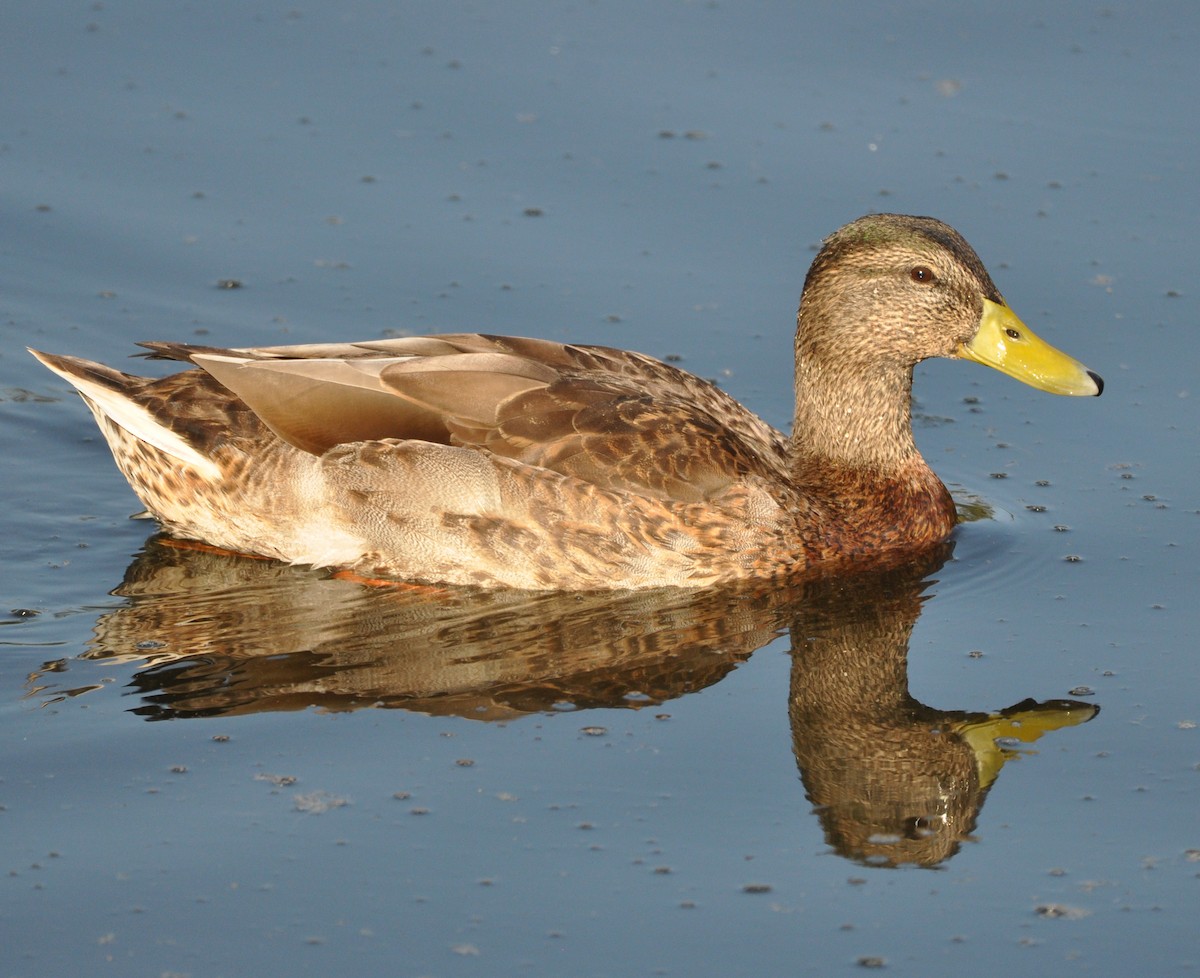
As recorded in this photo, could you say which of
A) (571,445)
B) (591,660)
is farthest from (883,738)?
(571,445)

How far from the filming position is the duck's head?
383 inches

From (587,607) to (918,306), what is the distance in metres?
2.26

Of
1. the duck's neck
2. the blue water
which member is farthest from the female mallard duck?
the blue water

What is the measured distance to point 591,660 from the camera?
879cm

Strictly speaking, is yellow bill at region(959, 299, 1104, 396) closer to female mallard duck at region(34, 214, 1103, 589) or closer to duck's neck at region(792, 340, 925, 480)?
female mallard duck at region(34, 214, 1103, 589)

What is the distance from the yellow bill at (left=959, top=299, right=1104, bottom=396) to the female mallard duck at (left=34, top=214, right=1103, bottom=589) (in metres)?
0.01

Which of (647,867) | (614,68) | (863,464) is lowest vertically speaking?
(647,867)

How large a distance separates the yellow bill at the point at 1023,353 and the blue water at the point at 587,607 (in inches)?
31.9

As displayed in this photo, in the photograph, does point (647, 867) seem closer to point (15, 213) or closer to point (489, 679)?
point (489, 679)

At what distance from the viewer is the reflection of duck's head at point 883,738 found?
24.8 ft

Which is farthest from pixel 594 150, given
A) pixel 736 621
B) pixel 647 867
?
pixel 647 867

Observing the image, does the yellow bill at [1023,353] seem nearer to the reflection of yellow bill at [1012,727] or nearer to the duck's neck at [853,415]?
the duck's neck at [853,415]

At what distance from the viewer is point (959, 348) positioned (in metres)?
9.89

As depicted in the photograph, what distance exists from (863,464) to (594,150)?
4.12 meters
